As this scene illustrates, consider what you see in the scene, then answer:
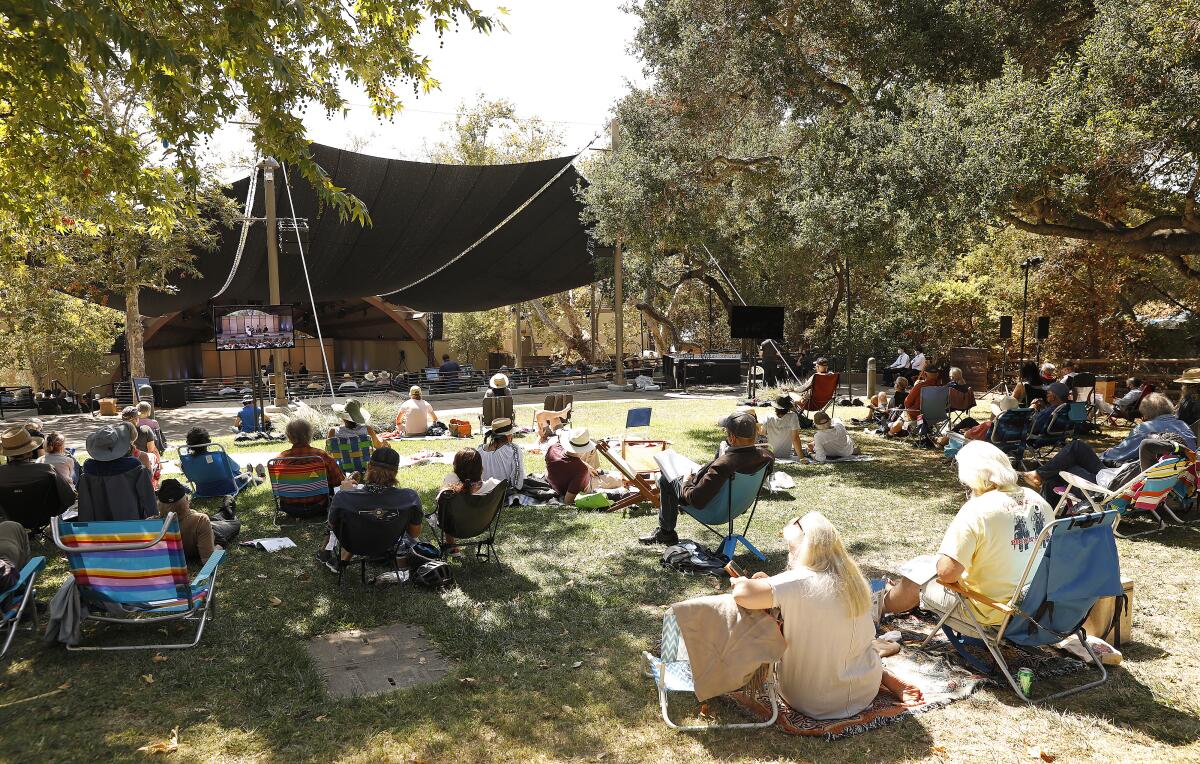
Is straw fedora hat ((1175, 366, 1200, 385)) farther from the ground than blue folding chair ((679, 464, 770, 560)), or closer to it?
farther from the ground

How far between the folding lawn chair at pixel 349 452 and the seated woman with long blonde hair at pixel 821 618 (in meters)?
4.69

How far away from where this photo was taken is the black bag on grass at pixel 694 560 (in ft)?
14.6

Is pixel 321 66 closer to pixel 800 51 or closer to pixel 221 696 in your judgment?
pixel 221 696

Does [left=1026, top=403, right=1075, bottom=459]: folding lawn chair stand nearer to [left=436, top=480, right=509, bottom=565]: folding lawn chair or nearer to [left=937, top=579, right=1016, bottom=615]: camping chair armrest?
[left=937, top=579, right=1016, bottom=615]: camping chair armrest

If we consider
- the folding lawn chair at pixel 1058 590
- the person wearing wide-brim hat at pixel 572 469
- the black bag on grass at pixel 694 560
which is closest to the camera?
the folding lawn chair at pixel 1058 590

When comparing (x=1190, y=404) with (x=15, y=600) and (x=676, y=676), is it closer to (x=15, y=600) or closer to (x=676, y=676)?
(x=676, y=676)

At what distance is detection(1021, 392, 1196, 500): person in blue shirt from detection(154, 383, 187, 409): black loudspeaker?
17.6 metres

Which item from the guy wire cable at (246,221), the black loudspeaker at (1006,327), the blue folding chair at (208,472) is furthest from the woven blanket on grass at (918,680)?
the guy wire cable at (246,221)

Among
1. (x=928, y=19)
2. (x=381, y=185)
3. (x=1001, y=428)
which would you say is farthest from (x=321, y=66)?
(x=381, y=185)

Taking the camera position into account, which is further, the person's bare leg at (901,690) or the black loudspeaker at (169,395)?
the black loudspeaker at (169,395)

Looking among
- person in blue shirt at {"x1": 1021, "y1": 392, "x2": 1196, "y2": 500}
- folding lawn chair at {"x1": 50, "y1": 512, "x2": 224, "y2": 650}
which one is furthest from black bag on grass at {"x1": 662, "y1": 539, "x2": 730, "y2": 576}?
folding lawn chair at {"x1": 50, "y1": 512, "x2": 224, "y2": 650}

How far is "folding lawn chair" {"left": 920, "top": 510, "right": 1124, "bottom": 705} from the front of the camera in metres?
2.92

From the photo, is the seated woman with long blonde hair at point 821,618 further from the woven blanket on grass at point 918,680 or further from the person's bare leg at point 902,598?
the person's bare leg at point 902,598

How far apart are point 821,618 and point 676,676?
66cm
